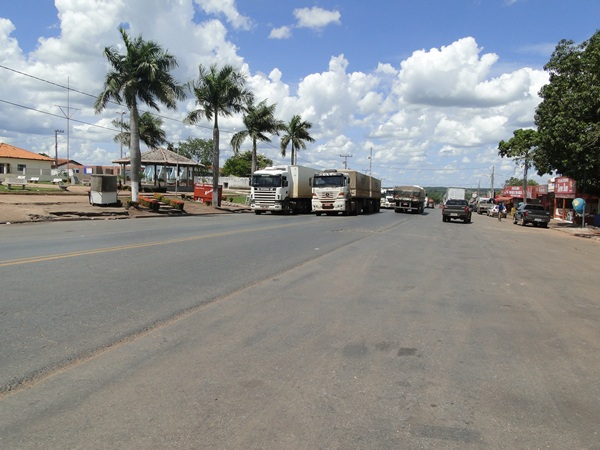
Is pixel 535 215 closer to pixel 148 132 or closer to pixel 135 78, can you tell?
pixel 135 78

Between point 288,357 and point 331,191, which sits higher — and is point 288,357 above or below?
below

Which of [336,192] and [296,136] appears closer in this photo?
[336,192]

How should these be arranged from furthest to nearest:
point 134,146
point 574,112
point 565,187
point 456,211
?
point 565,187, point 456,211, point 134,146, point 574,112

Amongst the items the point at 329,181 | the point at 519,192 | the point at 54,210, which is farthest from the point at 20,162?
the point at 519,192

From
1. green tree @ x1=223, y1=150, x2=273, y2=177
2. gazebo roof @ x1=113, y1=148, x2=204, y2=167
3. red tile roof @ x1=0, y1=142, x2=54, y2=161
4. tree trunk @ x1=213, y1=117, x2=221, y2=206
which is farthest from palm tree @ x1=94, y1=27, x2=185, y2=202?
green tree @ x1=223, y1=150, x2=273, y2=177

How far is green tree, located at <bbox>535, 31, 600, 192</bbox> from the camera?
25094mm

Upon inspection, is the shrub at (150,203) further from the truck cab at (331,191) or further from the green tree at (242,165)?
the green tree at (242,165)

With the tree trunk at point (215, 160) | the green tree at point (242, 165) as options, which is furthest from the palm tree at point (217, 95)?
the green tree at point (242, 165)

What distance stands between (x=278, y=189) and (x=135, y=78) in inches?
463

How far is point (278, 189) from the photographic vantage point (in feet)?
111

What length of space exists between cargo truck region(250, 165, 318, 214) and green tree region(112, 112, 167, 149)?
32.2 m

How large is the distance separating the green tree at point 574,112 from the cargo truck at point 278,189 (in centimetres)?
1693

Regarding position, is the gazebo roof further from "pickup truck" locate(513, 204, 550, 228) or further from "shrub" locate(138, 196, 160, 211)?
"pickup truck" locate(513, 204, 550, 228)

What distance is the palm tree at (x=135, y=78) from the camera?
29.6m
